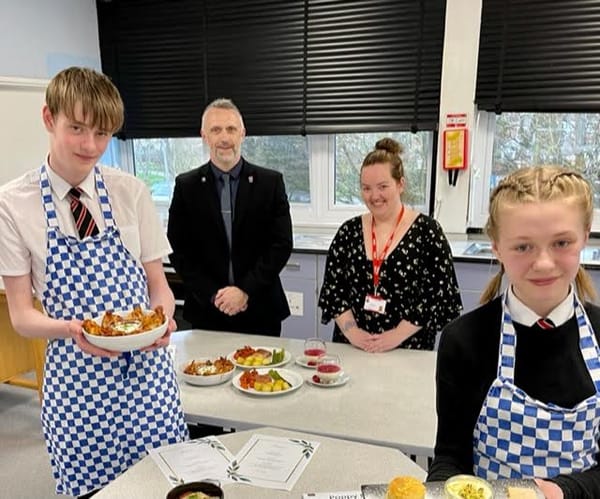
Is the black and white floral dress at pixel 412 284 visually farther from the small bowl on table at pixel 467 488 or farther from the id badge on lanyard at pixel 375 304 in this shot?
the small bowl on table at pixel 467 488

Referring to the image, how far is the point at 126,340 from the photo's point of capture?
44.4 inches

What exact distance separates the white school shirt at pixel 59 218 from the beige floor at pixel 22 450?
1558 mm

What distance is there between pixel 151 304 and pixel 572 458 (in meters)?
1.05

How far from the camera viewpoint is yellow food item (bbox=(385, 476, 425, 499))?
838 millimetres

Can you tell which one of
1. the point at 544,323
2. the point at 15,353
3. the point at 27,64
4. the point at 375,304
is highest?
the point at 27,64

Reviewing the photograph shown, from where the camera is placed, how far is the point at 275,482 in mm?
1124

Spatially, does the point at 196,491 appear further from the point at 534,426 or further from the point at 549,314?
the point at 549,314

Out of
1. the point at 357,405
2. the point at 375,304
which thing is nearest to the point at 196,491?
the point at 357,405

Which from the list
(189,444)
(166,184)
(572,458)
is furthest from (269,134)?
(572,458)

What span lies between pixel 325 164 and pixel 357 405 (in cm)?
260

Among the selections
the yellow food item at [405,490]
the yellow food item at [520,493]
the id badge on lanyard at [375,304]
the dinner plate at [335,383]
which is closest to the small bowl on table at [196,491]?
the yellow food item at [405,490]

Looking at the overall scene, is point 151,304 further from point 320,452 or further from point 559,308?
point 559,308

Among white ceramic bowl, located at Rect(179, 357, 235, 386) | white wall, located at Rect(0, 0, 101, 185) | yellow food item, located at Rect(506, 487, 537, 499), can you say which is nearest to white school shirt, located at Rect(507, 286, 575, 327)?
yellow food item, located at Rect(506, 487, 537, 499)

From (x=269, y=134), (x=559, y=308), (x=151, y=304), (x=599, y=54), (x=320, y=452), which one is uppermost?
(x=599, y=54)
